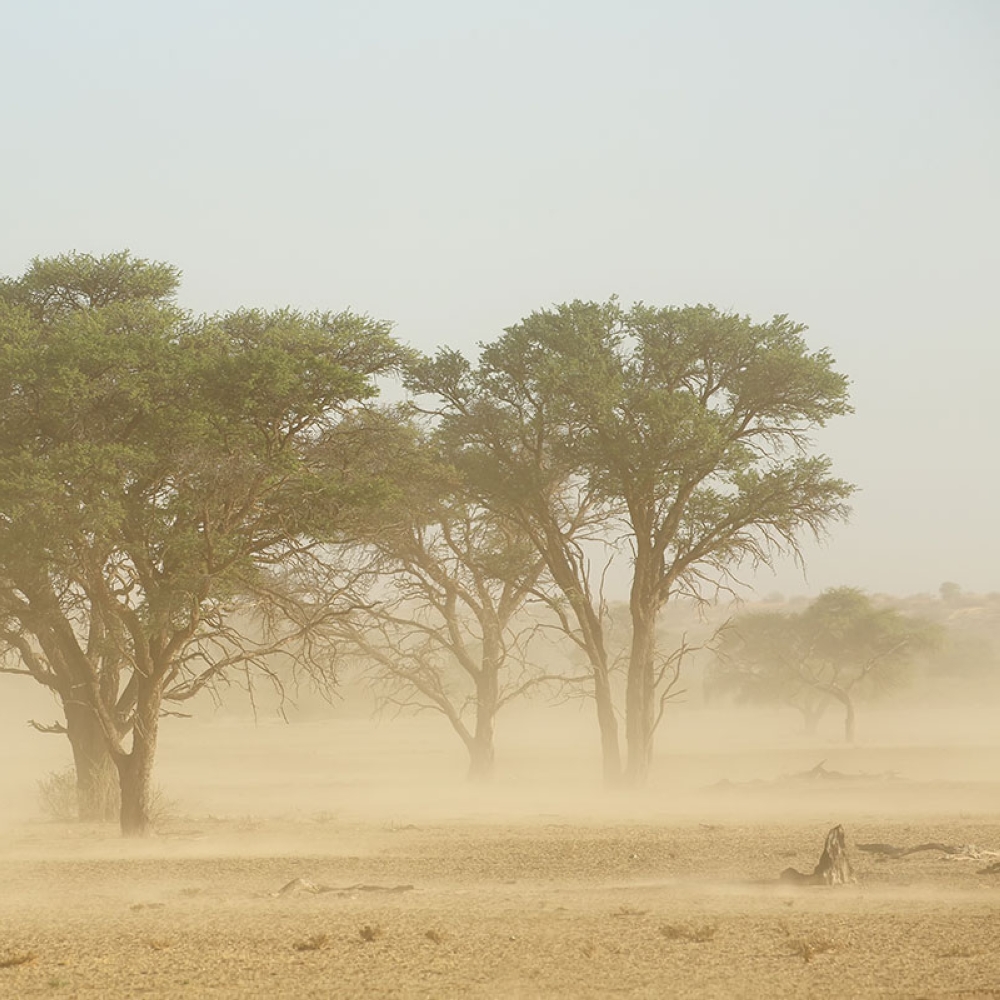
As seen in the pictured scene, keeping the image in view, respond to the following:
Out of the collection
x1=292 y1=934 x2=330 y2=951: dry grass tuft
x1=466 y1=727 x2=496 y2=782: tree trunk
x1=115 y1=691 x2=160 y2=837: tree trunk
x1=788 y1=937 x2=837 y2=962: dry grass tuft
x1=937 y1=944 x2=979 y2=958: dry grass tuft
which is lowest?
x1=466 y1=727 x2=496 y2=782: tree trunk

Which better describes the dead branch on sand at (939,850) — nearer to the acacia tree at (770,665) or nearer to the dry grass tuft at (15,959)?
the dry grass tuft at (15,959)

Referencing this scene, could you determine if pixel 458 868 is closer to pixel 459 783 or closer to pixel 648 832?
pixel 648 832

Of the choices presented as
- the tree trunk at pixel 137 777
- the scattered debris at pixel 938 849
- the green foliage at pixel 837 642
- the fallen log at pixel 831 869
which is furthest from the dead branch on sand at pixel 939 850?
the green foliage at pixel 837 642

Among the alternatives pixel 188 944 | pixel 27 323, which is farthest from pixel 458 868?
pixel 27 323

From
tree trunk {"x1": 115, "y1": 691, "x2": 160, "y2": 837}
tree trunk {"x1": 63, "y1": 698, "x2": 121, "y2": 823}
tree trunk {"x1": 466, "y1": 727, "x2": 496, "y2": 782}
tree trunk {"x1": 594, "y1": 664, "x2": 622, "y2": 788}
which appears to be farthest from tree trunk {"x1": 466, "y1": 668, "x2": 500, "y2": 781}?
tree trunk {"x1": 115, "y1": 691, "x2": 160, "y2": 837}

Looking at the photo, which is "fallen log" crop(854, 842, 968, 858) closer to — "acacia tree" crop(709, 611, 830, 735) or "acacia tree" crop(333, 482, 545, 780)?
"acacia tree" crop(333, 482, 545, 780)

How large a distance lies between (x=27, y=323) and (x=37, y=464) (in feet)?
12.7

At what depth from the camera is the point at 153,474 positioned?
70.5 ft

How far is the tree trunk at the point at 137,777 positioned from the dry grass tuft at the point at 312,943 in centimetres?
1065

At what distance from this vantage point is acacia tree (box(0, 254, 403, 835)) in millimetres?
20531

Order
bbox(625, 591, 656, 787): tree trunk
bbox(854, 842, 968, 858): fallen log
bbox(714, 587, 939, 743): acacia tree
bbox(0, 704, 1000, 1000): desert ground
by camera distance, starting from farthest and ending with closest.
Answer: bbox(714, 587, 939, 743): acacia tree → bbox(625, 591, 656, 787): tree trunk → bbox(854, 842, 968, 858): fallen log → bbox(0, 704, 1000, 1000): desert ground

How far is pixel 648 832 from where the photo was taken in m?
21.5

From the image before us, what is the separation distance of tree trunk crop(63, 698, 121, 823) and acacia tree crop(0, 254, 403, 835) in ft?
7.73

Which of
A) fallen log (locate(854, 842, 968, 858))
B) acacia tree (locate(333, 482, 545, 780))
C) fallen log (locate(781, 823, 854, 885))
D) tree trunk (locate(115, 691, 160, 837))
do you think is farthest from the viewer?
acacia tree (locate(333, 482, 545, 780))
